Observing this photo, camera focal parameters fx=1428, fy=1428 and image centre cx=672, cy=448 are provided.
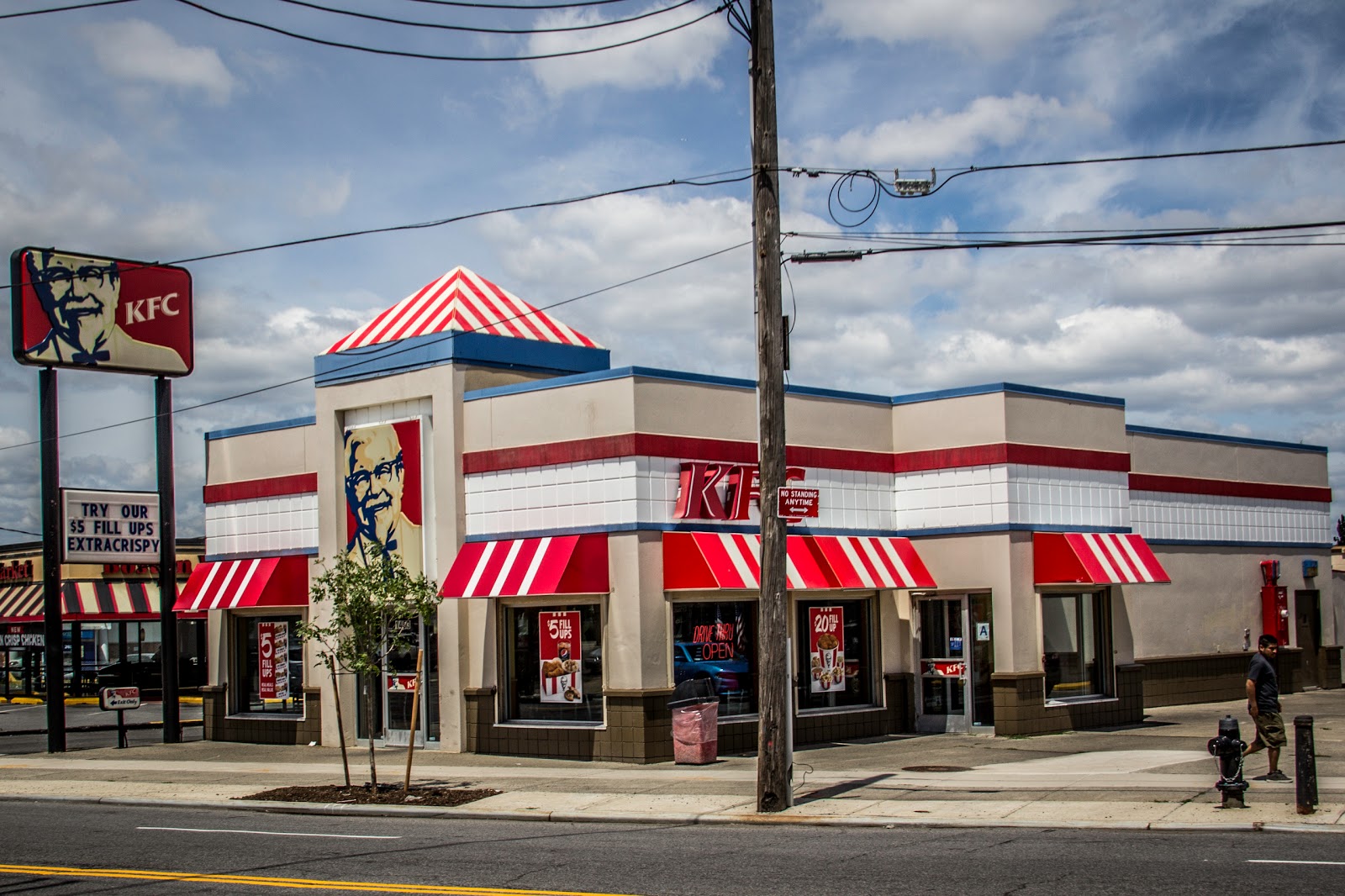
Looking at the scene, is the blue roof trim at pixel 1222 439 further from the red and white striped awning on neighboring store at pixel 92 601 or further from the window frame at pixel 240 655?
the red and white striped awning on neighboring store at pixel 92 601

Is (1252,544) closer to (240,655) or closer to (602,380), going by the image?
(602,380)

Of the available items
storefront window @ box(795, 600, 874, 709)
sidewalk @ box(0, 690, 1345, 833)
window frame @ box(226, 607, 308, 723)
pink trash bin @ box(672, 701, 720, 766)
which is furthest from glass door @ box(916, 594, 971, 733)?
window frame @ box(226, 607, 308, 723)

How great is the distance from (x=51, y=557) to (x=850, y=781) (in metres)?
16.0

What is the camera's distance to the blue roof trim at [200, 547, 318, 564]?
85.5 ft

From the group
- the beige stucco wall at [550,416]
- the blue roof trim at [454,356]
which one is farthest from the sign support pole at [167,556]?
the beige stucco wall at [550,416]

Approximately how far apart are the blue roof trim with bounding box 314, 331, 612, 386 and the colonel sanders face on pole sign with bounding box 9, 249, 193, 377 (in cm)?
348

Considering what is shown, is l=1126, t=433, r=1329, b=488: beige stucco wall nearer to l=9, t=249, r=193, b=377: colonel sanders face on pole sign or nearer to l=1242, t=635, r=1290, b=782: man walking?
l=1242, t=635, r=1290, b=782: man walking

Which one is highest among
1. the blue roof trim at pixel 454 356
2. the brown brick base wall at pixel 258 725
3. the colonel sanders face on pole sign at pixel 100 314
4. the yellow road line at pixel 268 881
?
the colonel sanders face on pole sign at pixel 100 314

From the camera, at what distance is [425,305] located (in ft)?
82.5

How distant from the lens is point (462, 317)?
80.2 feet

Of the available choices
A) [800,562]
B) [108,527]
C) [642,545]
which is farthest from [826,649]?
[108,527]

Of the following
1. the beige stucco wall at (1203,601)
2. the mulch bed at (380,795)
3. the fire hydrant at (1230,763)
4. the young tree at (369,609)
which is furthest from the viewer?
the beige stucco wall at (1203,601)

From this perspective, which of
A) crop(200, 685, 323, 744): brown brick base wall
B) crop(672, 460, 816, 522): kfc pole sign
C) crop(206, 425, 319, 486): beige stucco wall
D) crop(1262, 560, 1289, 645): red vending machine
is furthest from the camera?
crop(1262, 560, 1289, 645): red vending machine

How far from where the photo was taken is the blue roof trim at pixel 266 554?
85.5 feet
